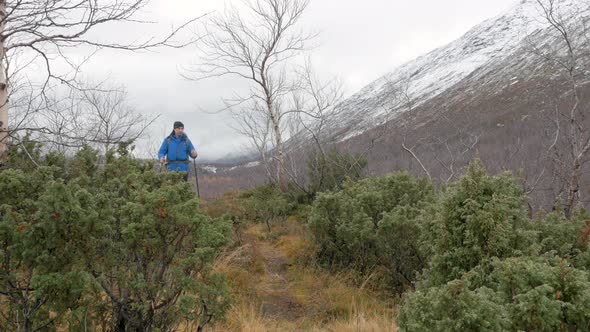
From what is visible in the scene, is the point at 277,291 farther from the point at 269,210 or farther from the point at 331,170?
the point at 331,170

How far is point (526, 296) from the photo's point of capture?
1.98 meters

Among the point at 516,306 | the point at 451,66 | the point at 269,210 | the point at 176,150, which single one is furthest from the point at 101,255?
the point at 451,66

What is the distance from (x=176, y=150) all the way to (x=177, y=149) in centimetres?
3

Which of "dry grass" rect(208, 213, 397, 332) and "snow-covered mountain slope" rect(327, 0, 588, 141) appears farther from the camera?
"snow-covered mountain slope" rect(327, 0, 588, 141)

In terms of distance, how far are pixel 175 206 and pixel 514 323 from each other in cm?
204

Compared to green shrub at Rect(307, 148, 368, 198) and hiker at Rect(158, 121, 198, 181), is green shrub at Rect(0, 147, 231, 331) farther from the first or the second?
green shrub at Rect(307, 148, 368, 198)

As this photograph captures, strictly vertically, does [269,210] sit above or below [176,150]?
below

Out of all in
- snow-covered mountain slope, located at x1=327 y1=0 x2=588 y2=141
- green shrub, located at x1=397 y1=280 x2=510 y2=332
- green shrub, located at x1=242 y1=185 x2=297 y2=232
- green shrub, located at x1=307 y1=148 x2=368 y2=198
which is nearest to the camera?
green shrub, located at x1=397 y1=280 x2=510 y2=332

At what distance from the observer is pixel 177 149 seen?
7957mm

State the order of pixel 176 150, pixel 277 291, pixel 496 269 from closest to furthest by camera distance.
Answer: pixel 496 269, pixel 277 291, pixel 176 150

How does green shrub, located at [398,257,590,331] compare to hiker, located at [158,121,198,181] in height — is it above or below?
below

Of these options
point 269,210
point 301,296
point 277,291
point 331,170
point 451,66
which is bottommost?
point 301,296

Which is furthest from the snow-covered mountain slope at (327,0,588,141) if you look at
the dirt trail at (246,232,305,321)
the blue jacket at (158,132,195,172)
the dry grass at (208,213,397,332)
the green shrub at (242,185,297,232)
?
the dry grass at (208,213,397,332)

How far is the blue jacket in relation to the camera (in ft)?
25.8
